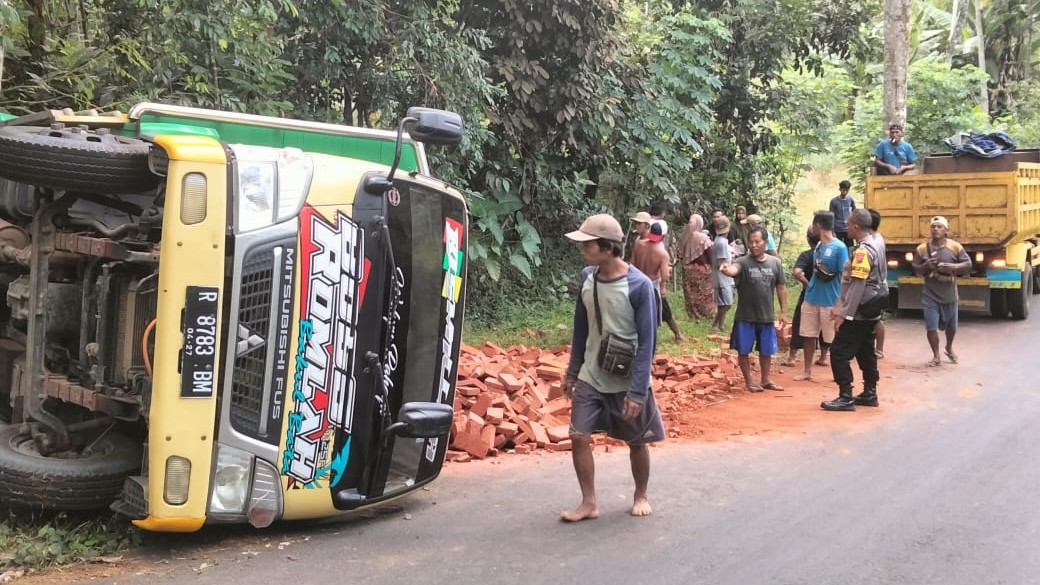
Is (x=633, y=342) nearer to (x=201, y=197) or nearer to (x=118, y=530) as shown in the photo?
(x=201, y=197)

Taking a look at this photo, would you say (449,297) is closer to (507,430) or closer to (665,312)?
(507,430)

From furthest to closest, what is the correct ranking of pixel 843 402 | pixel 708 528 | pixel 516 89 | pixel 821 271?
pixel 516 89
pixel 821 271
pixel 843 402
pixel 708 528

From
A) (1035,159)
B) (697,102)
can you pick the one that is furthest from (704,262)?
(1035,159)

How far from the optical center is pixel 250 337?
4246 mm

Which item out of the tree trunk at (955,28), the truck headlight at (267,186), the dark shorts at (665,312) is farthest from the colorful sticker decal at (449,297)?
the tree trunk at (955,28)

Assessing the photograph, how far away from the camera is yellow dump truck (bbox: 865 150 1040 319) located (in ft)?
40.9

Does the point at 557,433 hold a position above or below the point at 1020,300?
below

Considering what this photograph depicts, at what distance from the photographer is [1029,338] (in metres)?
11.7

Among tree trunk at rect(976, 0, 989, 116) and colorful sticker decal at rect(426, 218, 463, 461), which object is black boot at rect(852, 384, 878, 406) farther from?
tree trunk at rect(976, 0, 989, 116)

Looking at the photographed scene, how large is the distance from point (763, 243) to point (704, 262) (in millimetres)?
3692

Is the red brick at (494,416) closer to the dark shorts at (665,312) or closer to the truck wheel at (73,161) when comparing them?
the truck wheel at (73,161)

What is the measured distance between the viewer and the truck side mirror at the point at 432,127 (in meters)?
4.70

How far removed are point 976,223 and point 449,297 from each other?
10.2m

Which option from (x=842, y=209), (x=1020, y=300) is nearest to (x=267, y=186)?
(x=842, y=209)
